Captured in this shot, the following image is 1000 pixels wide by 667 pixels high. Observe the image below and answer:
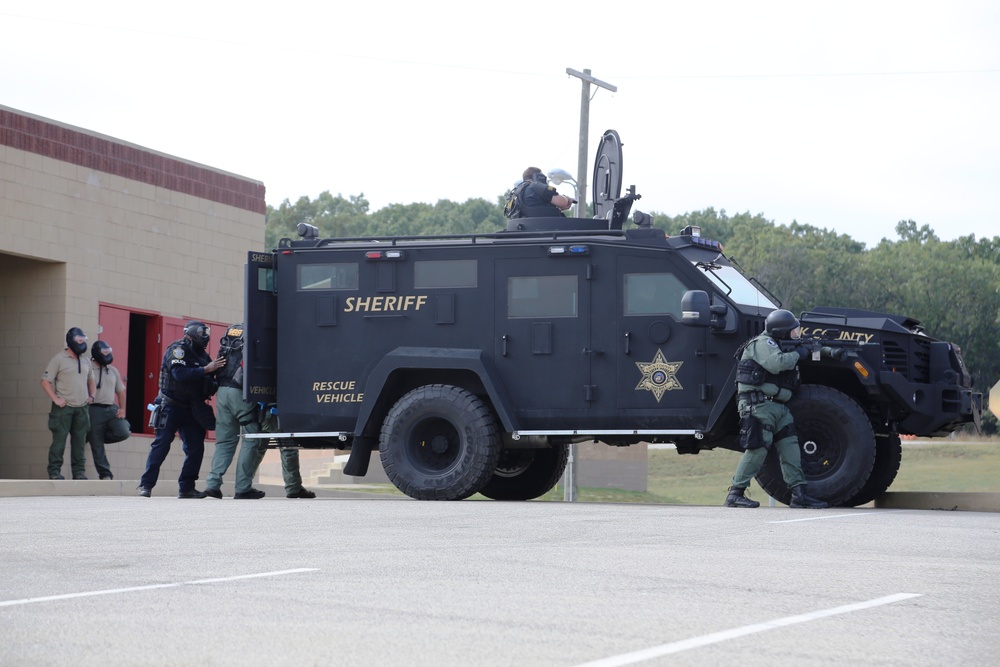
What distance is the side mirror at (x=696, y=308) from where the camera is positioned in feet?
46.5

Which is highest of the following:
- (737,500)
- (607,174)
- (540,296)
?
(607,174)

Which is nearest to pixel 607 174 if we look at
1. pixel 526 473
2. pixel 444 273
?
pixel 444 273

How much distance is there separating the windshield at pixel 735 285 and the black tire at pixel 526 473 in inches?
113

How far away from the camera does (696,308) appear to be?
1416 centimetres

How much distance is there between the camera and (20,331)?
22.0 metres

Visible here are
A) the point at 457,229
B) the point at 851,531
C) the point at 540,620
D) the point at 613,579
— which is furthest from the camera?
the point at 457,229

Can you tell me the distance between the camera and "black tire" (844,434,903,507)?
15.1 m

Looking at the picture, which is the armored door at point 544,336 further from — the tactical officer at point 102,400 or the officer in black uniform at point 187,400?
the tactical officer at point 102,400

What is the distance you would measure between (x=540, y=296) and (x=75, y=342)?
7352 mm

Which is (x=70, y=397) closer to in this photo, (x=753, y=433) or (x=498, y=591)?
(x=753, y=433)

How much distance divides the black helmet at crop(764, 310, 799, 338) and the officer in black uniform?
223 inches

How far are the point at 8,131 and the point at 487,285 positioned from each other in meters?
8.83

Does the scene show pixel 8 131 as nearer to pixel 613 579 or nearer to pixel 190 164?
pixel 190 164

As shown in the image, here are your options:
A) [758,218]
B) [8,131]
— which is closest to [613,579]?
[8,131]
